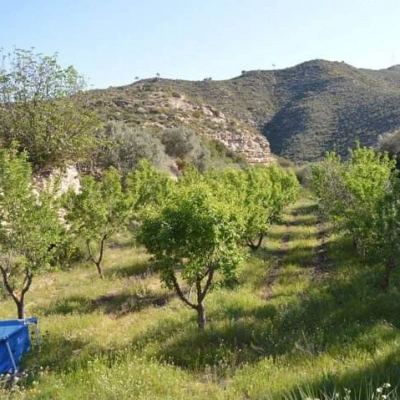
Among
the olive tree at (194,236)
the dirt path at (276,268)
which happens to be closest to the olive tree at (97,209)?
the olive tree at (194,236)

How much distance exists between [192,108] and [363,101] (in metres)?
28.4

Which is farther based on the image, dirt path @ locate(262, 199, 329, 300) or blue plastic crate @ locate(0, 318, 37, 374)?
dirt path @ locate(262, 199, 329, 300)

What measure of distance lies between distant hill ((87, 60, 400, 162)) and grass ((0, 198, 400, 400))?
46207mm

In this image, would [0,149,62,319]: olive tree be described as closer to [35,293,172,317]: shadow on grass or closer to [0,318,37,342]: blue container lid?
[0,318,37,342]: blue container lid

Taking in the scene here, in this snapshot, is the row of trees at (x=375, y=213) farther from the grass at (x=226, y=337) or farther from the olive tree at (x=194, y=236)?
the olive tree at (x=194, y=236)

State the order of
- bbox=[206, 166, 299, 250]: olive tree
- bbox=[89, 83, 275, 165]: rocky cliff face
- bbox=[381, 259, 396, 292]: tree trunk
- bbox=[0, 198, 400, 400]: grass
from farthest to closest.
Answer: bbox=[89, 83, 275, 165]: rocky cliff face → bbox=[206, 166, 299, 250]: olive tree → bbox=[381, 259, 396, 292]: tree trunk → bbox=[0, 198, 400, 400]: grass

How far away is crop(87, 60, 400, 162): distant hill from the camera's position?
209ft

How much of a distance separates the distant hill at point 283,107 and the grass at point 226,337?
152ft


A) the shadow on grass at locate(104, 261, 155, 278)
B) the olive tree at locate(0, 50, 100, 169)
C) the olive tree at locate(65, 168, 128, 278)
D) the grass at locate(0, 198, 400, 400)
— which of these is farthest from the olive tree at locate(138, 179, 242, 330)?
the olive tree at locate(0, 50, 100, 169)

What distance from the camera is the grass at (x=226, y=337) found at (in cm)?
646

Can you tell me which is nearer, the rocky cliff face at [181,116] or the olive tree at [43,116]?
the olive tree at [43,116]

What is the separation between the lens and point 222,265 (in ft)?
29.8

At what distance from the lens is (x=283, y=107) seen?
8400 centimetres

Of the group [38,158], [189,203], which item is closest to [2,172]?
[189,203]
